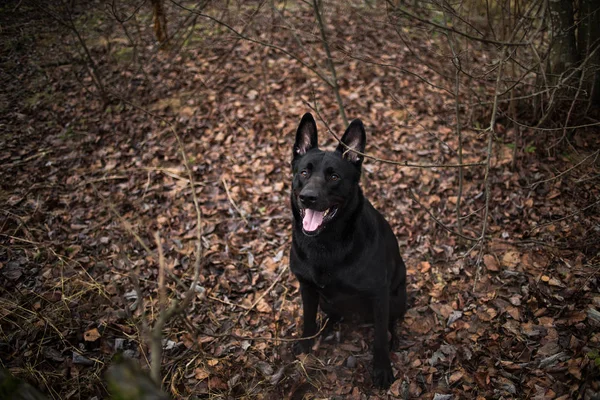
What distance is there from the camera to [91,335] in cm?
361

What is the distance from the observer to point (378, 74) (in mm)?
6934

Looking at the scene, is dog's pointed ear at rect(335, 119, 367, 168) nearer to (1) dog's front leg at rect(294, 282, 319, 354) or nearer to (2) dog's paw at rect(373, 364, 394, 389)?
(1) dog's front leg at rect(294, 282, 319, 354)

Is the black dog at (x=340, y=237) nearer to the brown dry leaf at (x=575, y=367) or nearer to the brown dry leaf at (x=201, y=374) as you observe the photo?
the brown dry leaf at (x=201, y=374)

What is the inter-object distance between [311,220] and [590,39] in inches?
164

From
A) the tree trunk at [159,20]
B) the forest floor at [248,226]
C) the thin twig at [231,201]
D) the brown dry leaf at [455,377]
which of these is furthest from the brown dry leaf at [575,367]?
the tree trunk at [159,20]

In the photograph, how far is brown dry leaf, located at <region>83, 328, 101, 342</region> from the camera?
11.7 ft

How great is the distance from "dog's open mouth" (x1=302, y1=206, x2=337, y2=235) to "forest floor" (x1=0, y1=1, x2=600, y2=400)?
882 millimetres

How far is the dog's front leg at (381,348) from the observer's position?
3.10 metres

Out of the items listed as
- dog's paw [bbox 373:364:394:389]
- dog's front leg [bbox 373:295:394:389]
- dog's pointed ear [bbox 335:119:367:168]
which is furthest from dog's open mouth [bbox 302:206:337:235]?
dog's paw [bbox 373:364:394:389]

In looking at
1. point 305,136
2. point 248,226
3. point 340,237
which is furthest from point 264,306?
point 305,136

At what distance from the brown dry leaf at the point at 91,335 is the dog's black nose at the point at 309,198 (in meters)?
2.46

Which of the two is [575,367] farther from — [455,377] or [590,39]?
[590,39]

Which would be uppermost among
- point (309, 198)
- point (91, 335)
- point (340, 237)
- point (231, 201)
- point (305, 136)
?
point (305, 136)

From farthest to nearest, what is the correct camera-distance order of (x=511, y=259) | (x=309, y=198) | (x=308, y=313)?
(x=511, y=259)
(x=308, y=313)
(x=309, y=198)
